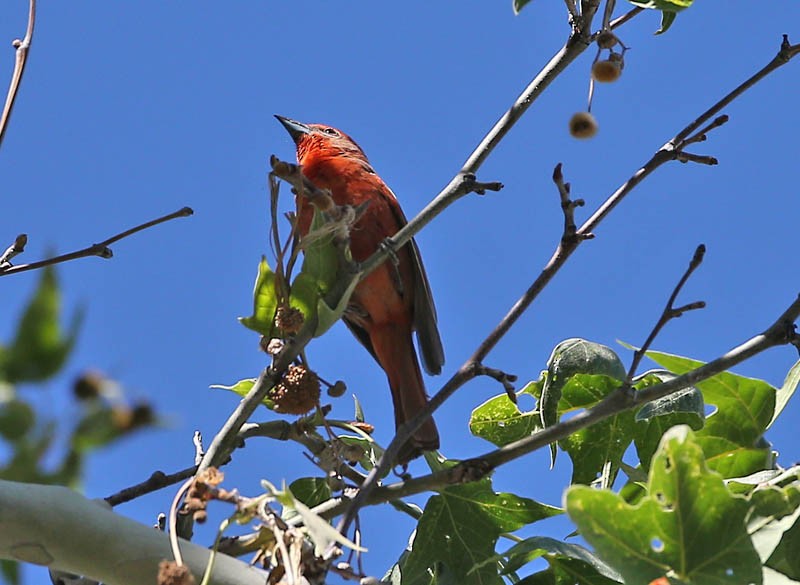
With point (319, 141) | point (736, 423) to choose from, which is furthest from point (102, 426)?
point (319, 141)

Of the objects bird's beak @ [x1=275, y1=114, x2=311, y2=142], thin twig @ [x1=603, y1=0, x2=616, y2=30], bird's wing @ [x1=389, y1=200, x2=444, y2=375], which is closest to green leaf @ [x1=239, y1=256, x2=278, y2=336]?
thin twig @ [x1=603, y1=0, x2=616, y2=30]

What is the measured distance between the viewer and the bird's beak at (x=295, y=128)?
5734 mm

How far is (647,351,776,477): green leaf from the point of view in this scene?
2.71 metres

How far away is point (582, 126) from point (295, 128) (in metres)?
3.56

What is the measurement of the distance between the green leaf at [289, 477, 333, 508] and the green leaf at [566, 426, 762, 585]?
3.76 feet

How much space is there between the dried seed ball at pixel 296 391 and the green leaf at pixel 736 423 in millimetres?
1013

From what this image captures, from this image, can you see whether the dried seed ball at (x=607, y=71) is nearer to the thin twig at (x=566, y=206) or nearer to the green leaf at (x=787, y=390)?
the thin twig at (x=566, y=206)

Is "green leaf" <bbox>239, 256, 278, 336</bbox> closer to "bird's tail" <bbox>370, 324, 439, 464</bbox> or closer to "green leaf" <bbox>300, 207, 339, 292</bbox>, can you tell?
"green leaf" <bbox>300, 207, 339, 292</bbox>

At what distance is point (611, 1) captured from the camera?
96.7 inches

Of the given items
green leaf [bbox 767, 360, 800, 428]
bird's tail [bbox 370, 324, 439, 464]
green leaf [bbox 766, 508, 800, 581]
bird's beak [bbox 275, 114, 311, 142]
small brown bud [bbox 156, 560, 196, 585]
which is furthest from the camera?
bird's beak [bbox 275, 114, 311, 142]

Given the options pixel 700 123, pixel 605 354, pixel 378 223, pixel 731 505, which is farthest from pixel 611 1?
pixel 378 223

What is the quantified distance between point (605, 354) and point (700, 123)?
605mm

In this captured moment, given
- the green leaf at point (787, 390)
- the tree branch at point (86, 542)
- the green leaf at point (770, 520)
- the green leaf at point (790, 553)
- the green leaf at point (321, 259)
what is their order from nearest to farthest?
the tree branch at point (86, 542) → the green leaf at point (770, 520) → the green leaf at point (790, 553) → the green leaf at point (321, 259) → the green leaf at point (787, 390)

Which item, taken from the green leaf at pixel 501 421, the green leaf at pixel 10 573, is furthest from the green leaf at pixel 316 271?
the green leaf at pixel 10 573
